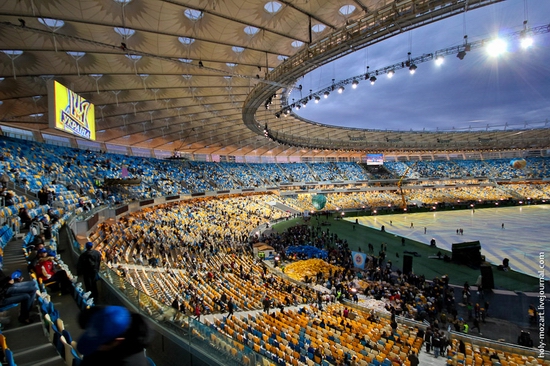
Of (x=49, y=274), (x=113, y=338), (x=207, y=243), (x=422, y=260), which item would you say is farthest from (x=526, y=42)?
(x=207, y=243)

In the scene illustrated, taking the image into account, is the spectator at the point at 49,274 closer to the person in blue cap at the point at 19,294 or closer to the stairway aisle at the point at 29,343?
the stairway aisle at the point at 29,343

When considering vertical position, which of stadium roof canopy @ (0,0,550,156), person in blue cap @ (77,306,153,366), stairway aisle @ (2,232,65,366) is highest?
stadium roof canopy @ (0,0,550,156)

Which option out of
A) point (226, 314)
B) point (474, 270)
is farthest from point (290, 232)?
point (226, 314)

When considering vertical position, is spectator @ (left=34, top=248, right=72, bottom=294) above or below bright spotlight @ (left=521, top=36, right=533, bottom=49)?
below

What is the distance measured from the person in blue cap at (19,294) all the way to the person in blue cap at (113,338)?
2871 millimetres

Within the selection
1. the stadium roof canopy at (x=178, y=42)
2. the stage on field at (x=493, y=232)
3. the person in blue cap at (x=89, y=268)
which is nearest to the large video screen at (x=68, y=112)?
the stadium roof canopy at (x=178, y=42)

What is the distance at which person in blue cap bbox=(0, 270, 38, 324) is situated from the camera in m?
4.42

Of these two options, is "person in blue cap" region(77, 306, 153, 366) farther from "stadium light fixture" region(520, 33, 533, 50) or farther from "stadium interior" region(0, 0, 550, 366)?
"stadium light fixture" region(520, 33, 533, 50)

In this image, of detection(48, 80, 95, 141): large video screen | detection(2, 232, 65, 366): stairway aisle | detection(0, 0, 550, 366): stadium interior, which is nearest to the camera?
detection(2, 232, 65, 366): stairway aisle

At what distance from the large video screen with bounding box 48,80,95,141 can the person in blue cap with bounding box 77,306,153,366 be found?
18577mm

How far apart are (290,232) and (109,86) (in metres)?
22.6

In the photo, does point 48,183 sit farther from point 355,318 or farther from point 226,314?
point 355,318

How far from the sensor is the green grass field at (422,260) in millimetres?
19297

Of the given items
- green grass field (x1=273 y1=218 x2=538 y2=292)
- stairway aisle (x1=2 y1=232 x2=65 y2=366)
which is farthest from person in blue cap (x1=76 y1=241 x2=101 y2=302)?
green grass field (x1=273 y1=218 x2=538 y2=292)
